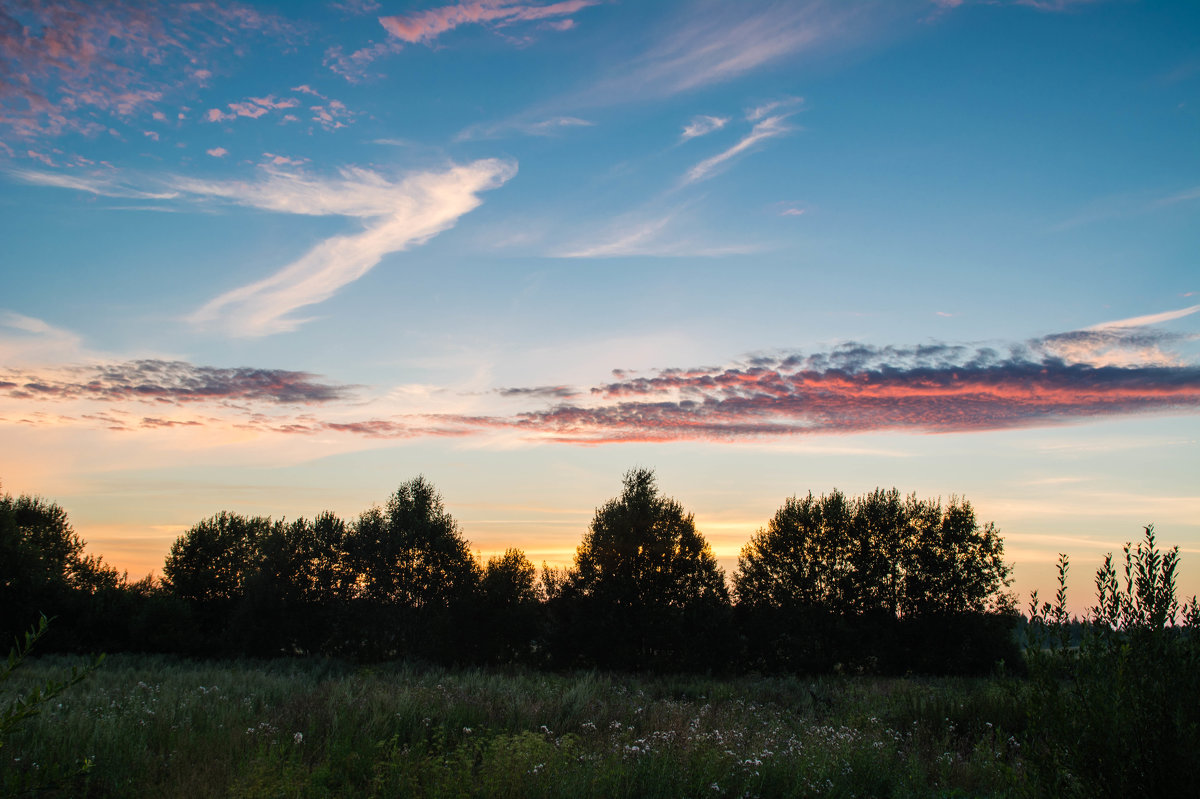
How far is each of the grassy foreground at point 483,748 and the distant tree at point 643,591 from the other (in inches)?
689

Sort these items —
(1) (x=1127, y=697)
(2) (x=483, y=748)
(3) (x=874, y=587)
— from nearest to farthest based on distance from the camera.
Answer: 1. (1) (x=1127, y=697)
2. (2) (x=483, y=748)
3. (3) (x=874, y=587)

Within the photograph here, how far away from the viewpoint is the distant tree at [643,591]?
1214 inches

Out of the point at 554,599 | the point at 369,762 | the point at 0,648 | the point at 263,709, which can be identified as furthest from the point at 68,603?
the point at 369,762

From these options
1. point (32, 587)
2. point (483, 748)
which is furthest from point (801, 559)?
point (32, 587)

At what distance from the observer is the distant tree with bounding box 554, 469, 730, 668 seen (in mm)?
30828

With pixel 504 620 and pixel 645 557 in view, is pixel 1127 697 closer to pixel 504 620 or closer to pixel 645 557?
pixel 645 557

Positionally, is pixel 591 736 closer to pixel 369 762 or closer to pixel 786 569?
pixel 369 762

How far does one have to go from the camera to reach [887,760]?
29.5 feet

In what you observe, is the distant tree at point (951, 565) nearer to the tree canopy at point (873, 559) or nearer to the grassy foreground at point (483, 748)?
the tree canopy at point (873, 559)

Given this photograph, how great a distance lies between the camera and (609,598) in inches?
1236

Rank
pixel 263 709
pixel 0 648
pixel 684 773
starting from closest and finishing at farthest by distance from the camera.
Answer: pixel 684 773 < pixel 263 709 < pixel 0 648

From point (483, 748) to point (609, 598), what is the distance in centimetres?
2243

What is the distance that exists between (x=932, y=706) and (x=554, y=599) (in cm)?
2186

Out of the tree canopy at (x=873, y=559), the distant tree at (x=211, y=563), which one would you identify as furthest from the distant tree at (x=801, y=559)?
the distant tree at (x=211, y=563)
